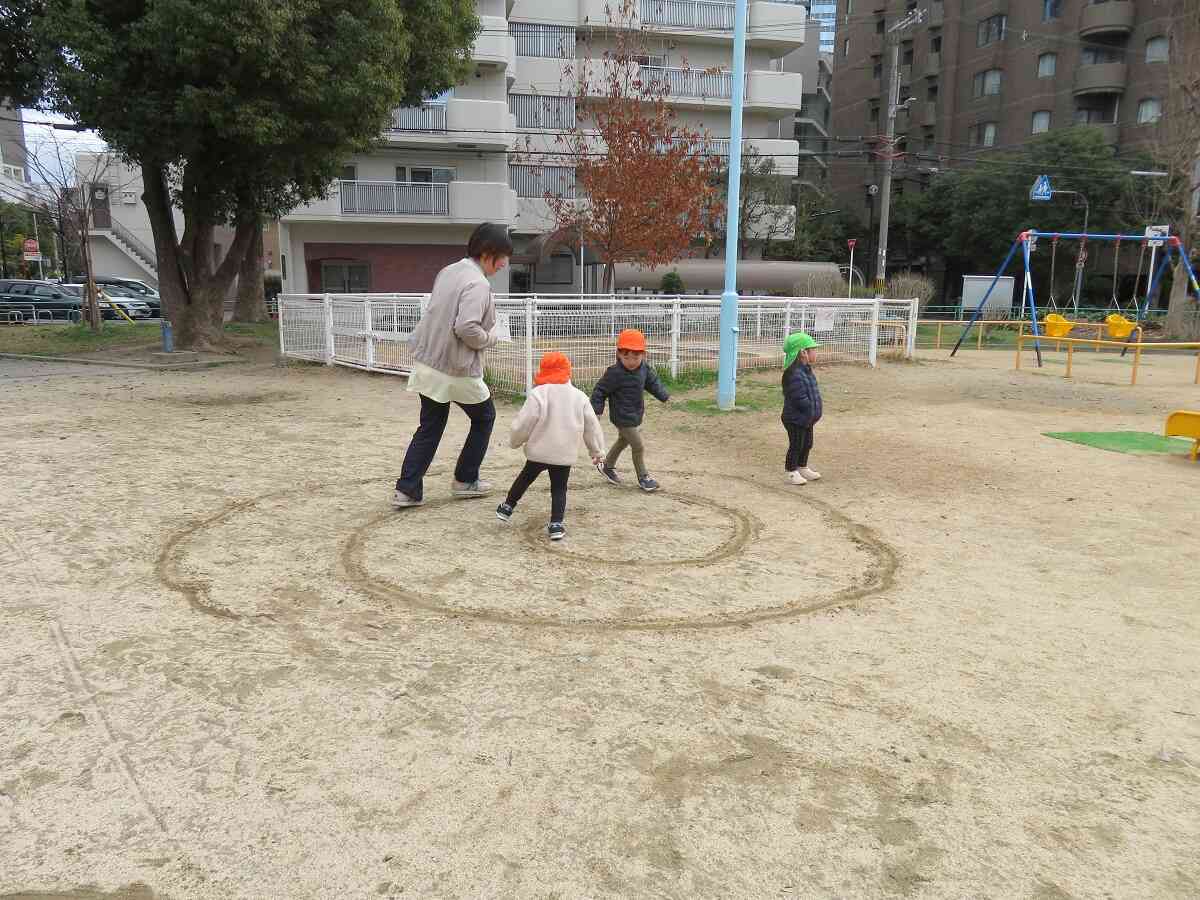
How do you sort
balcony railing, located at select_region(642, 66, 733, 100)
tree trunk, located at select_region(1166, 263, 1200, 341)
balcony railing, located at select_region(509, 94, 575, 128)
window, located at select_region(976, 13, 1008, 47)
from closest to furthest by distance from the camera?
Answer: 1. tree trunk, located at select_region(1166, 263, 1200, 341)
2. balcony railing, located at select_region(509, 94, 575, 128)
3. balcony railing, located at select_region(642, 66, 733, 100)
4. window, located at select_region(976, 13, 1008, 47)

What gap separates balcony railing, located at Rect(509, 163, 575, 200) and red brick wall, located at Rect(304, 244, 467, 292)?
342 cm

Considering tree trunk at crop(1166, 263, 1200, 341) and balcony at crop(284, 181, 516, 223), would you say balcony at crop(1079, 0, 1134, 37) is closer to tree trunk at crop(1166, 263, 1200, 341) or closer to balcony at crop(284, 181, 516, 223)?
tree trunk at crop(1166, 263, 1200, 341)

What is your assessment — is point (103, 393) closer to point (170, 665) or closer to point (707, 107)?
point (170, 665)

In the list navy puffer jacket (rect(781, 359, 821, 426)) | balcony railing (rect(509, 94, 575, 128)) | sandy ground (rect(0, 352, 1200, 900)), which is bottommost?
sandy ground (rect(0, 352, 1200, 900))

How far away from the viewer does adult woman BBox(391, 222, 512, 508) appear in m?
5.05

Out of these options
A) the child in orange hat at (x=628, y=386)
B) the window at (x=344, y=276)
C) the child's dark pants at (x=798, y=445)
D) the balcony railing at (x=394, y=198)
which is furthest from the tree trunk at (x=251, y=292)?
the child's dark pants at (x=798, y=445)

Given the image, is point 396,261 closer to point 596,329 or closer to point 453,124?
point 453,124

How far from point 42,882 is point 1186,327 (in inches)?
1099

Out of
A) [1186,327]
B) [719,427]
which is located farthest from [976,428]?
[1186,327]

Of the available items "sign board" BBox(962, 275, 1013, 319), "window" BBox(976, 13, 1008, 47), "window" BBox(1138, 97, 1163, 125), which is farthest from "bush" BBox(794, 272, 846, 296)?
"window" BBox(976, 13, 1008, 47)

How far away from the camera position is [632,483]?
21.0 ft

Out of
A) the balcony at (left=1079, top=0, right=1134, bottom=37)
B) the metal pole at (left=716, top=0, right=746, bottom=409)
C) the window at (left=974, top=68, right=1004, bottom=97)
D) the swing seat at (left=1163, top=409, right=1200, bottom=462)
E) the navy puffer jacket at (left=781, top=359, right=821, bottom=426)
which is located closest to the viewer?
the navy puffer jacket at (left=781, top=359, right=821, bottom=426)

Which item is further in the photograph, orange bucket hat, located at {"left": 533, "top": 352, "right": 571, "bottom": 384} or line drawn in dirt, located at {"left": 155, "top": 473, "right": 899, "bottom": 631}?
orange bucket hat, located at {"left": 533, "top": 352, "right": 571, "bottom": 384}

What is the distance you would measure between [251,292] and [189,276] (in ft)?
24.1
